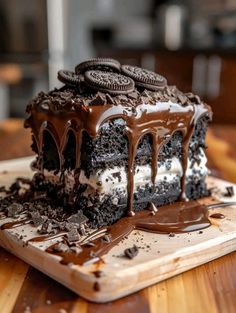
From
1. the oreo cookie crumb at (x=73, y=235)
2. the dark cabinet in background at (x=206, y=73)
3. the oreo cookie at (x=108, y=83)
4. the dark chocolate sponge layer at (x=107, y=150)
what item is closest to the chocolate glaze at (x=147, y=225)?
the oreo cookie crumb at (x=73, y=235)

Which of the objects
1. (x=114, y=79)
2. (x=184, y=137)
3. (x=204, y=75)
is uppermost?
(x=114, y=79)

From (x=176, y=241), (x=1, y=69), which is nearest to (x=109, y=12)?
(x=1, y=69)

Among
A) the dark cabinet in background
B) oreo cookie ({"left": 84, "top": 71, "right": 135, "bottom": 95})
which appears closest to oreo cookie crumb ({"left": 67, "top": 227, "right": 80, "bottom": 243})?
oreo cookie ({"left": 84, "top": 71, "right": 135, "bottom": 95})

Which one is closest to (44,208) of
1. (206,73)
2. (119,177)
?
(119,177)

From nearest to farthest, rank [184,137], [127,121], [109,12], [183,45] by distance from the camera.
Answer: [127,121], [184,137], [183,45], [109,12]

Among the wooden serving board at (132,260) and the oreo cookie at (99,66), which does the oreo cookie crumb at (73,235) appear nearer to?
the wooden serving board at (132,260)

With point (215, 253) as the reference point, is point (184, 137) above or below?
above

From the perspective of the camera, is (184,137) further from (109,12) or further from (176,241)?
(109,12)
